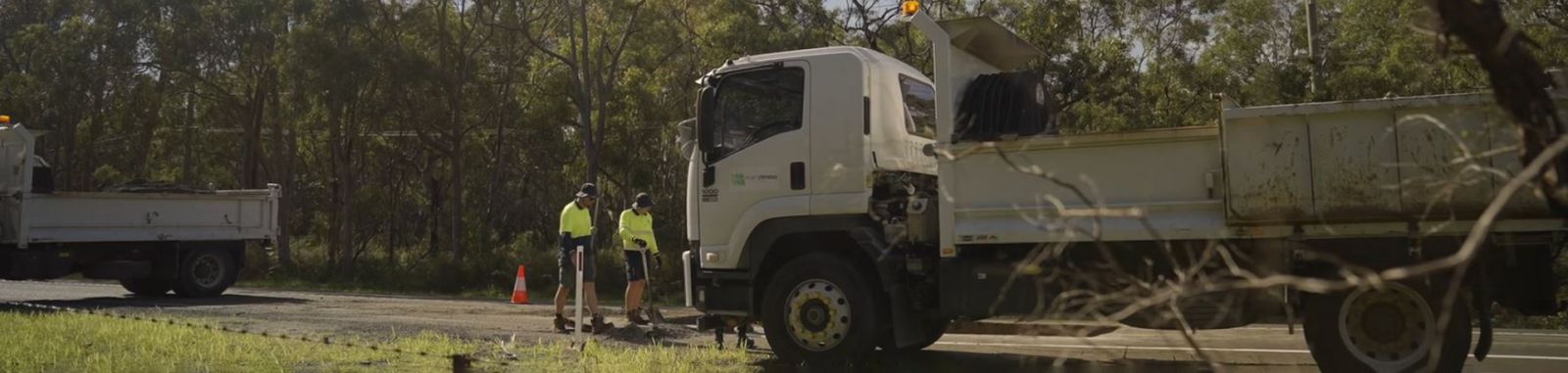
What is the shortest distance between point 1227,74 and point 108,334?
21.3m

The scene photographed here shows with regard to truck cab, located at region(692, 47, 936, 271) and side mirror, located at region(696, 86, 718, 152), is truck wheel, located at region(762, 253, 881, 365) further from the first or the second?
side mirror, located at region(696, 86, 718, 152)

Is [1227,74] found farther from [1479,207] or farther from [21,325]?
[21,325]

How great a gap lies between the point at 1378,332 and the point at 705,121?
467 centimetres

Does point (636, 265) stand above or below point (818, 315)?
above

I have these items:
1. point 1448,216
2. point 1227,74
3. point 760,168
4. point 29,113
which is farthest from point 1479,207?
point 29,113

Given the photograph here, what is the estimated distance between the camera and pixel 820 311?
8602 millimetres

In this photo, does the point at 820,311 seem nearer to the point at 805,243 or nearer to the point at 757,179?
the point at 805,243

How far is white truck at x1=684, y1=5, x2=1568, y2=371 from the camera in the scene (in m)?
6.89

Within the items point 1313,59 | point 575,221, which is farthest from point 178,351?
point 1313,59

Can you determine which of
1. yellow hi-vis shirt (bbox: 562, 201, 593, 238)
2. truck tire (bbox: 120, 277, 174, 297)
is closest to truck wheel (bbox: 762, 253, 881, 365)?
yellow hi-vis shirt (bbox: 562, 201, 593, 238)

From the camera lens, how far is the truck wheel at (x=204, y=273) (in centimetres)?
1756

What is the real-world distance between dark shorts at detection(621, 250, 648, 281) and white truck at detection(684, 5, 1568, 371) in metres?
2.80

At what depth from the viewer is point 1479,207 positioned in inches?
259

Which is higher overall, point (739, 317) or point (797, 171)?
point (797, 171)
